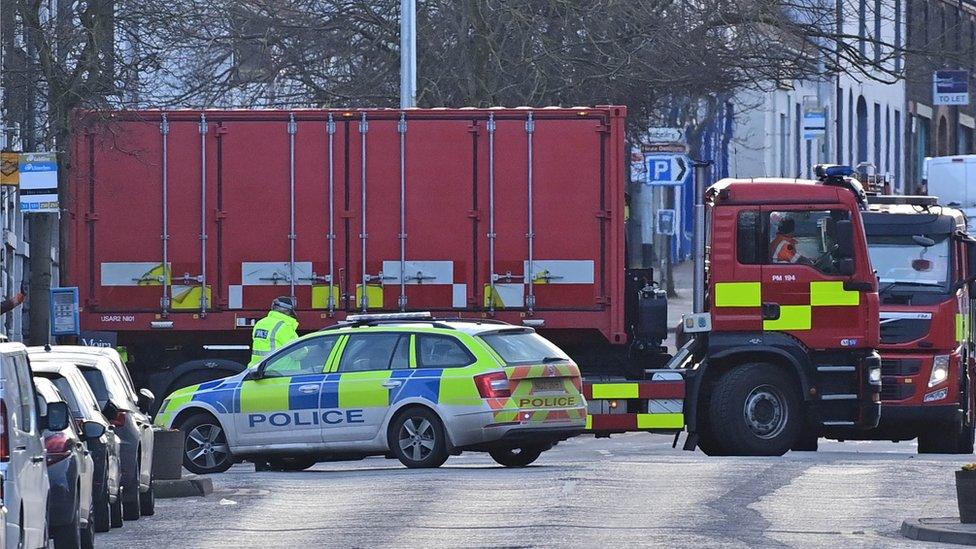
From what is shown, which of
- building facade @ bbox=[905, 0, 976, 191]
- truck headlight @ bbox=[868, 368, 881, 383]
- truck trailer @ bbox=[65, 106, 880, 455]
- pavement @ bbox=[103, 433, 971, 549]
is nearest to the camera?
pavement @ bbox=[103, 433, 971, 549]

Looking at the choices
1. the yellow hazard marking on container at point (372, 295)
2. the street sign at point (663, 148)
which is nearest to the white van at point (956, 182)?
the street sign at point (663, 148)

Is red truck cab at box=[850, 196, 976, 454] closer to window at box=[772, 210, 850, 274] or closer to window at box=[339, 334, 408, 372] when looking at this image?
window at box=[772, 210, 850, 274]

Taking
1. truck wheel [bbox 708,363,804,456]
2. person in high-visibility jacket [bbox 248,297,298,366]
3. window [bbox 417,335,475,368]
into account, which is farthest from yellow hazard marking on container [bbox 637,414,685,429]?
person in high-visibility jacket [bbox 248,297,298,366]

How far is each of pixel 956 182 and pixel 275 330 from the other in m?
20.2

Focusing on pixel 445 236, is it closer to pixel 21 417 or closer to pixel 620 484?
pixel 620 484

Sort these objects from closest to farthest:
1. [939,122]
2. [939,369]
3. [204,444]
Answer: [204,444] < [939,369] < [939,122]

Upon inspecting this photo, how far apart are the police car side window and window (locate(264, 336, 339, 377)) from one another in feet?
0.67

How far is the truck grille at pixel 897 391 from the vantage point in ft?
76.3

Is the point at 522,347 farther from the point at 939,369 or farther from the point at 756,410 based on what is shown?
the point at 939,369

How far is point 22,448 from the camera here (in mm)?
11758

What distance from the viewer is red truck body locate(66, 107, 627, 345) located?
22.4 m

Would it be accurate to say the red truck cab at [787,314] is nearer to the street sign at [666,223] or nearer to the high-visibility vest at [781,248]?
the high-visibility vest at [781,248]

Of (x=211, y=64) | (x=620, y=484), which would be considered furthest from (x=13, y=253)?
(x=620, y=484)

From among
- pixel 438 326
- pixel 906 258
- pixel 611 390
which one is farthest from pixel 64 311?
pixel 906 258
